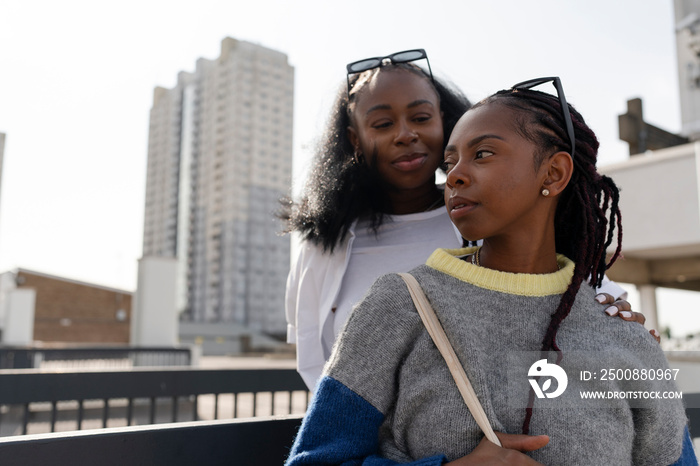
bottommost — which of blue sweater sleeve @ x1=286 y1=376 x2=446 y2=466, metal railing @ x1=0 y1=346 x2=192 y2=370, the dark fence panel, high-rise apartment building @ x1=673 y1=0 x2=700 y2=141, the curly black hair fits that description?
metal railing @ x1=0 y1=346 x2=192 y2=370

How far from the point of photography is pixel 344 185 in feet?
6.64

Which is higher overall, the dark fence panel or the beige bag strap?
the beige bag strap

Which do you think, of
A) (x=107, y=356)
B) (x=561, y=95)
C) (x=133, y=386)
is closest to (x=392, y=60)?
(x=561, y=95)

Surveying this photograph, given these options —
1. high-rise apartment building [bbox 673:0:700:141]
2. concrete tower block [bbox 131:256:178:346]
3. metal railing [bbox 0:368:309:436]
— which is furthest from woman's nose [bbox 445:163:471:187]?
high-rise apartment building [bbox 673:0:700:141]

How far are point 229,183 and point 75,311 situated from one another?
39.7 m

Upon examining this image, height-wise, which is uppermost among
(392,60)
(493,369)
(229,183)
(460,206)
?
(229,183)

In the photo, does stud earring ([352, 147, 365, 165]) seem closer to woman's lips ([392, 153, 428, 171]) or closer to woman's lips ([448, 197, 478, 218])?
woman's lips ([392, 153, 428, 171])

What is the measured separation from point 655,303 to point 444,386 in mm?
9990

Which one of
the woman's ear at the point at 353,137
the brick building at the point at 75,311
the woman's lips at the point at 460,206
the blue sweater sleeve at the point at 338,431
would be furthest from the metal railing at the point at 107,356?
the brick building at the point at 75,311

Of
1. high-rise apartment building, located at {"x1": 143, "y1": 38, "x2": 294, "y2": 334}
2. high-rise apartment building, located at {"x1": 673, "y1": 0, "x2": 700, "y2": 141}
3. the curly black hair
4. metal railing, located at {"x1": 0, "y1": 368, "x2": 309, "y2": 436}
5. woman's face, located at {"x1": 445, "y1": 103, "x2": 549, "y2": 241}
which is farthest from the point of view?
high-rise apartment building, located at {"x1": 143, "y1": 38, "x2": 294, "y2": 334}

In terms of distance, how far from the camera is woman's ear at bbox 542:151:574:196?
1.31m

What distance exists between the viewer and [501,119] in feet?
4.23

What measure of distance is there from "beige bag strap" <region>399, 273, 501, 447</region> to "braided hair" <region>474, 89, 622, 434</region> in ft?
0.66

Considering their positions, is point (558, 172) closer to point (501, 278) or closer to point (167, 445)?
point (501, 278)
